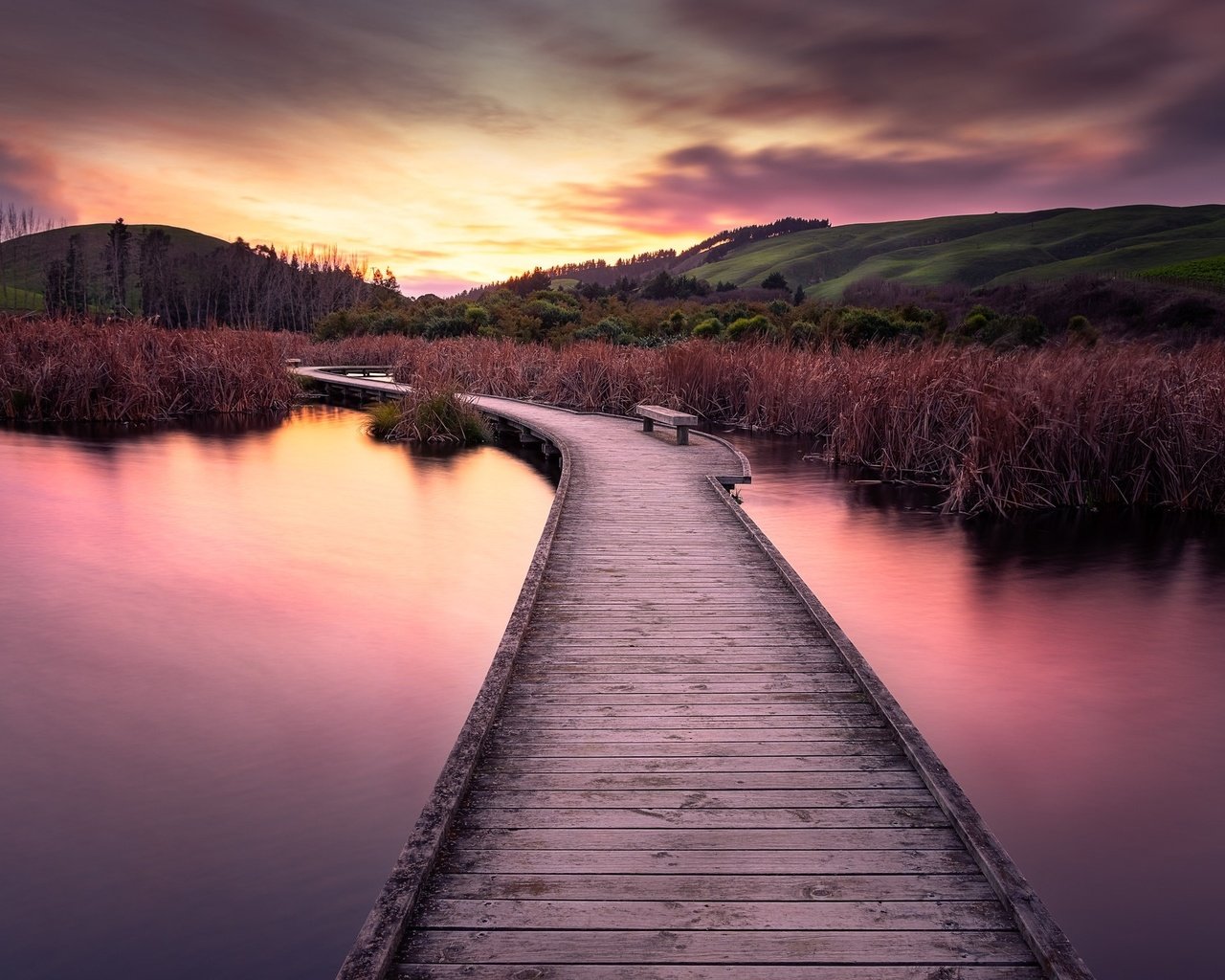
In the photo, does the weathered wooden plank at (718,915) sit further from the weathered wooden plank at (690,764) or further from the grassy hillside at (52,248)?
the grassy hillside at (52,248)

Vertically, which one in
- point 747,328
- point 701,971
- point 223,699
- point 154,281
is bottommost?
point 223,699

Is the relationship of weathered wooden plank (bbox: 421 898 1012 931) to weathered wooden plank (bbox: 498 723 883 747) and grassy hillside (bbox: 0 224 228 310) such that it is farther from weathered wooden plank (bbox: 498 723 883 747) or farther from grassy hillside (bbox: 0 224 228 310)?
grassy hillside (bbox: 0 224 228 310)

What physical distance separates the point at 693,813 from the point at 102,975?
2553mm

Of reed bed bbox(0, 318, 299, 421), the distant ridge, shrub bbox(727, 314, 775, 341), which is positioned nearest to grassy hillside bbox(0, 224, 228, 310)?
the distant ridge

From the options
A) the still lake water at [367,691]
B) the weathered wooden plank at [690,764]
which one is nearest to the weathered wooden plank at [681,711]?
the weathered wooden plank at [690,764]

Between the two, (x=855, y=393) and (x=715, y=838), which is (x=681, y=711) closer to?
(x=715, y=838)

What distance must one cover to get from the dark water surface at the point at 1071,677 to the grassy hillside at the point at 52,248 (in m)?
115

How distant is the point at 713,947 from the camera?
8.21ft

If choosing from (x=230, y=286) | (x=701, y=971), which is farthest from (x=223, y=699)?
(x=230, y=286)

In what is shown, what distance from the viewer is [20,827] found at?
4.44m

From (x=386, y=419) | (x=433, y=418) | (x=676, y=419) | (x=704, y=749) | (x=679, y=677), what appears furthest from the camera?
(x=386, y=419)

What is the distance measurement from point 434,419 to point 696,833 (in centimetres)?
1487

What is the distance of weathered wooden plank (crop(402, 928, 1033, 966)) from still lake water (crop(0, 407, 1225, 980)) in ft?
4.45

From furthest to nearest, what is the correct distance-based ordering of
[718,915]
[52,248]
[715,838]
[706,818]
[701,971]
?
1. [52,248]
2. [706,818]
3. [715,838]
4. [718,915]
5. [701,971]
